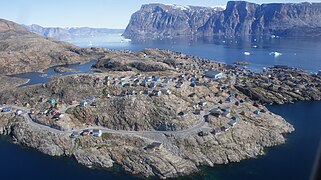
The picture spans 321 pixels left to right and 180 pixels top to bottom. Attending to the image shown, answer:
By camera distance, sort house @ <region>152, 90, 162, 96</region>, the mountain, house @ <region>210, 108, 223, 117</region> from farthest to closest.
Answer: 1. the mountain
2. house @ <region>152, 90, 162, 96</region>
3. house @ <region>210, 108, 223, 117</region>

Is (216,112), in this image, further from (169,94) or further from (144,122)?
(144,122)

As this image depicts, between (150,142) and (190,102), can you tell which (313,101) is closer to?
(190,102)

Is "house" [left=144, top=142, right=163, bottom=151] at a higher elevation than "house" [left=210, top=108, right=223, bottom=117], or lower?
lower

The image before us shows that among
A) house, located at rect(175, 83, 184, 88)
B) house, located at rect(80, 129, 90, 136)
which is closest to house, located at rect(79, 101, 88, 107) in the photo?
house, located at rect(80, 129, 90, 136)

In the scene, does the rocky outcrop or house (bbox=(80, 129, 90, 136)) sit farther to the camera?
the rocky outcrop

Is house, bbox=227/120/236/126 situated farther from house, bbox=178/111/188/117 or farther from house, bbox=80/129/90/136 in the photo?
house, bbox=80/129/90/136

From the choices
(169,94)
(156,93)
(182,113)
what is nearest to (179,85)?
(169,94)

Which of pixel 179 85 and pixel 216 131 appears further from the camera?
pixel 179 85
